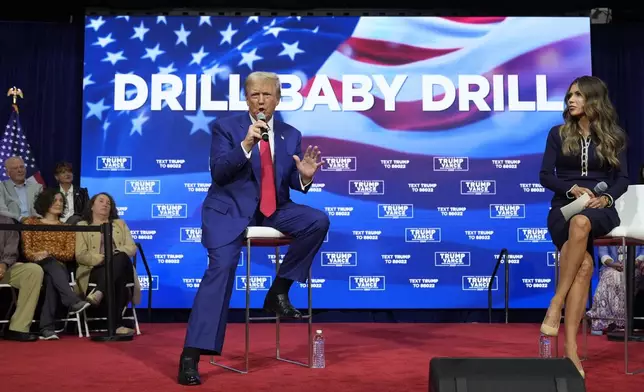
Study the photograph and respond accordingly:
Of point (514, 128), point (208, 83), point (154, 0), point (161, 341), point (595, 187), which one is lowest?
point (161, 341)

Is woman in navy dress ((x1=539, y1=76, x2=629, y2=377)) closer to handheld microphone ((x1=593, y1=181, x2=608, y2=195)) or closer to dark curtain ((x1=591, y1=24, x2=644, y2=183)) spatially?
handheld microphone ((x1=593, y1=181, x2=608, y2=195))

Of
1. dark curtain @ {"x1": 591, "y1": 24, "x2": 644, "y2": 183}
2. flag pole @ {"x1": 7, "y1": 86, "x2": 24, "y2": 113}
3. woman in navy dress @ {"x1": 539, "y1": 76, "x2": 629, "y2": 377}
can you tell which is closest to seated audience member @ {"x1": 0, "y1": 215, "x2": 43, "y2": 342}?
flag pole @ {"x1": 7, "y1": 86, "x2": 24, "y2": 113}

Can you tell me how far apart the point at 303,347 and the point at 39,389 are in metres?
2.05

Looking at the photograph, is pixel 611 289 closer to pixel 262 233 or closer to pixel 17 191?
pixel 262 233

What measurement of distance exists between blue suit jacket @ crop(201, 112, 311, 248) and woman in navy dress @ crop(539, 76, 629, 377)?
50.1 inches

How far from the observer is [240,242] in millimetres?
3623

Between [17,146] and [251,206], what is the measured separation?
5.06 metres

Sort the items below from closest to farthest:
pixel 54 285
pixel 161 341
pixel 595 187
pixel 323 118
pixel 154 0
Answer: pixel 595 187
pixel 161 341
pixel 54 285
pixel 323 118
pixel 154 0

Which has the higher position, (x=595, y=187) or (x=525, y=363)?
A: (x=595, y=187)

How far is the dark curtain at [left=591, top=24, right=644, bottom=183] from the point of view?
8227mm

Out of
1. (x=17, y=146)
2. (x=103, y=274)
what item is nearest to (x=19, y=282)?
(x=103, y=274)

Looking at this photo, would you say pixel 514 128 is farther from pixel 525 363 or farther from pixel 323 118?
pixel 525 363

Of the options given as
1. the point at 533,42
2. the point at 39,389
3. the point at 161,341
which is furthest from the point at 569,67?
the point at 39,389

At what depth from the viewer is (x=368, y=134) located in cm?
758
